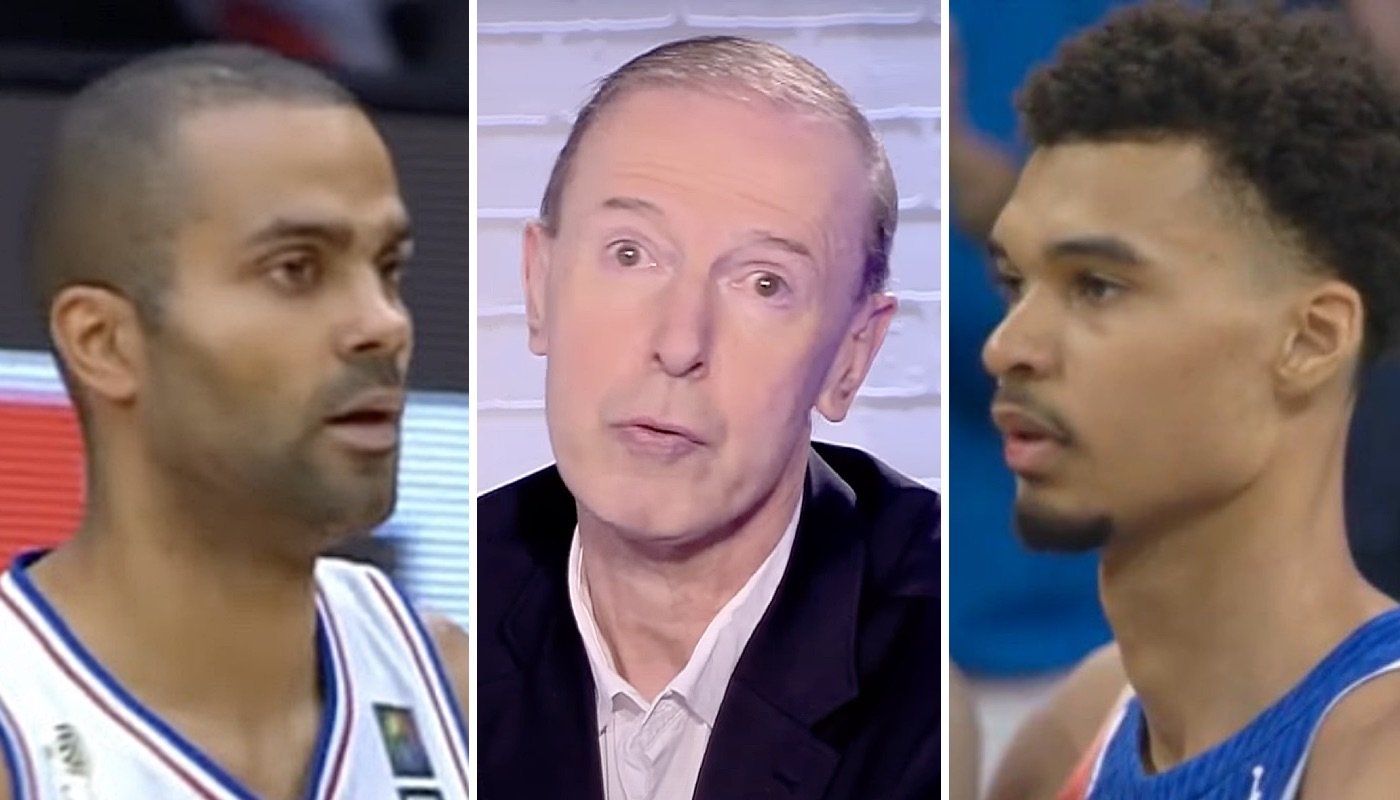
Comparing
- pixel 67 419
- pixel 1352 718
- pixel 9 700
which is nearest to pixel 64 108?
pixel 67 419

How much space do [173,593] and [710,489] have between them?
3.05ft

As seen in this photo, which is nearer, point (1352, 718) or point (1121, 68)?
point (1352, 718)

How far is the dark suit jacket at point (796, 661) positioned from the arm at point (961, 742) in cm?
3

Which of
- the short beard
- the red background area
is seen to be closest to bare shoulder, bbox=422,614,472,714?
the red background area

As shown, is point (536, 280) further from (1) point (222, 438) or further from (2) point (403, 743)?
(2) point (403, 743)

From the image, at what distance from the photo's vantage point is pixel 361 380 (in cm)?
404

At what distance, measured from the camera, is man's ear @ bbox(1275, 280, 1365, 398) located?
3.97 meters

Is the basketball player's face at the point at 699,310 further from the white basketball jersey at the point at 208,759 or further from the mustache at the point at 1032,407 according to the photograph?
the white basketball jersey at the point at 208,759

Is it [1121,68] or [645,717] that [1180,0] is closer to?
[1121,68]

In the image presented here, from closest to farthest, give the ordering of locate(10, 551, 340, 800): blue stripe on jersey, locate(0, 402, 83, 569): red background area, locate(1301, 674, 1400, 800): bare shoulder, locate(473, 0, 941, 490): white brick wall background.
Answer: locate(1301, 674, 1400, 800): bare shoulder, locate(10, 551, 340, 800): blue stripe on jersey, locate(0, 402, 83, 569): red background area, locate(473, 0, 941, 490): white brick wall background

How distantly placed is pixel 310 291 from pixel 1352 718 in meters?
1.87

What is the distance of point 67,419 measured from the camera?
13.2 feet

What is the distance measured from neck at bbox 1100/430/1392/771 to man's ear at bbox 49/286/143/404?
1724mm

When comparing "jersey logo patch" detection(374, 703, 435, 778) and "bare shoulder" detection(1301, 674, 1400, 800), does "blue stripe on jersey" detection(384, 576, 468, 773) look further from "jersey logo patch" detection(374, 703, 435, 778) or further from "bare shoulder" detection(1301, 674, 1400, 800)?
"bare shoulder" detection(1301, 674, 1400, 800)
